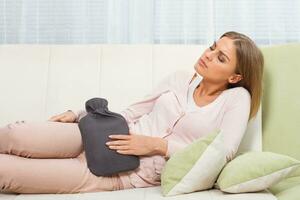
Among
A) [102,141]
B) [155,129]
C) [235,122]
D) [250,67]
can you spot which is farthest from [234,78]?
[102,141]

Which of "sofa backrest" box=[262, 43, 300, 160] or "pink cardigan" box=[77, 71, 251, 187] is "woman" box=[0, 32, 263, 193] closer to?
"pink cardigan" box=[77, 71, 251, 187]

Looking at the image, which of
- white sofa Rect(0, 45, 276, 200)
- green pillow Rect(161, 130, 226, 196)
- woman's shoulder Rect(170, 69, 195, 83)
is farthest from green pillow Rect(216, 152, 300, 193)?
white sofa Rect(0, 45, 276, 200)

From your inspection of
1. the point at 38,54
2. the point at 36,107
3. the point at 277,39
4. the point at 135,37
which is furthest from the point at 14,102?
the point at 277,39

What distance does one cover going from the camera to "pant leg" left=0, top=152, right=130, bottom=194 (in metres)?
1.47

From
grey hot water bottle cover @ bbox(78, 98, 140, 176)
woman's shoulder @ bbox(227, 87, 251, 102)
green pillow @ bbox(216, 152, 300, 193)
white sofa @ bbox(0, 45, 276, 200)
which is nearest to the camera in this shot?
green pillow @ bbox(216, 152, 300, 193)

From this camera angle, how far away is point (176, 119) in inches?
69.2

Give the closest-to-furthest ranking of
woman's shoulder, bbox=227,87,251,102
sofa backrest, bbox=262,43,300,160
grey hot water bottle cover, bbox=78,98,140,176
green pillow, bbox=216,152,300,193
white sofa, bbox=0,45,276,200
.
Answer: green pillow, bbox=216,152,300,193, grey hot water bottle cover, bbox=78,98,140,176, woman's shoulder, bbox=227,87,251,102, sofa backrest, bbox=262,43,300,160, white sofa, bbox=0,45,276,200

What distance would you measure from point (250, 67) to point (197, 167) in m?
0.51

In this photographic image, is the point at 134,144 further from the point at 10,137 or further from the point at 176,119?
the point at 10,137

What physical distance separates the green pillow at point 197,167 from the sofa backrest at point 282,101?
0.45 meters

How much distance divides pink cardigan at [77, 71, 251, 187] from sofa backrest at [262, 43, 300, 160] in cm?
22

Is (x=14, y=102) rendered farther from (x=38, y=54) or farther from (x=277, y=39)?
(x=277, y=39)

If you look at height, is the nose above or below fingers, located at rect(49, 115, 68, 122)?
above

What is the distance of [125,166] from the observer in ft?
5.29
